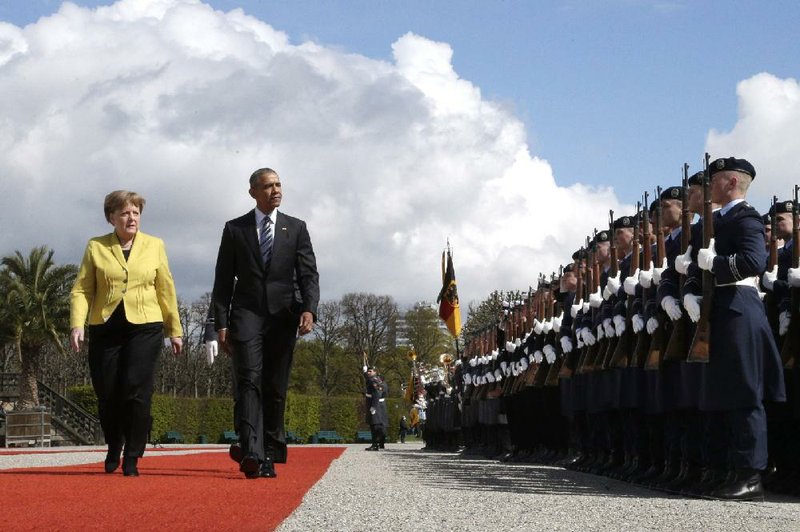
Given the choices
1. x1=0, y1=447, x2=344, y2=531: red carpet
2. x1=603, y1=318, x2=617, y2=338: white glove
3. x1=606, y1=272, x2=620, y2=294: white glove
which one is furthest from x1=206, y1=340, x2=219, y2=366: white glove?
x1=606, y1=272, x2=620, y2=294: white glove

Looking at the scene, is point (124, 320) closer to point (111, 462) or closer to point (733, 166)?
point (111, 462)

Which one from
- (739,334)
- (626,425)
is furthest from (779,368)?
(626,425)

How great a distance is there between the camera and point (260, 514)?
5867 mm

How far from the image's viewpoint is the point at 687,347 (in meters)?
8.31

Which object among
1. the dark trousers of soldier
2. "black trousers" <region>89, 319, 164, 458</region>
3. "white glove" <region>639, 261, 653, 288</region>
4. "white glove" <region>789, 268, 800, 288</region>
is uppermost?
"white glove" <region>639, 261, 653, 288</region>

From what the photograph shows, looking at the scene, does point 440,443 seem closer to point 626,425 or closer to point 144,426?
point 626,425

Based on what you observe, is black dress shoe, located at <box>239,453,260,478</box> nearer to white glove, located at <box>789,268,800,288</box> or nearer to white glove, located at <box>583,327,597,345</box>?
white glove, located at <box>583,327,597,345</box>

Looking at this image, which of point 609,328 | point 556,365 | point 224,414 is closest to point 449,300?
point 556,365

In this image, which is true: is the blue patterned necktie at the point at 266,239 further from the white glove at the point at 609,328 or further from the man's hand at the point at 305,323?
the white glove at the point at 609,328

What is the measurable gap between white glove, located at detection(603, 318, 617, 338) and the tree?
35201mm

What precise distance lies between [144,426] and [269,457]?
937mm

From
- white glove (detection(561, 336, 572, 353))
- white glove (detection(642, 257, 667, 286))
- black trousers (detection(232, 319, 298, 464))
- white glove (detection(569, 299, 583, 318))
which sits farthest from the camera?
white glove (detection(561, 336, 572, 353))

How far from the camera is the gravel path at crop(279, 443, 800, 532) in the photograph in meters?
5.66

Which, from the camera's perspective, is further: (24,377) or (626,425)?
(24,377)
